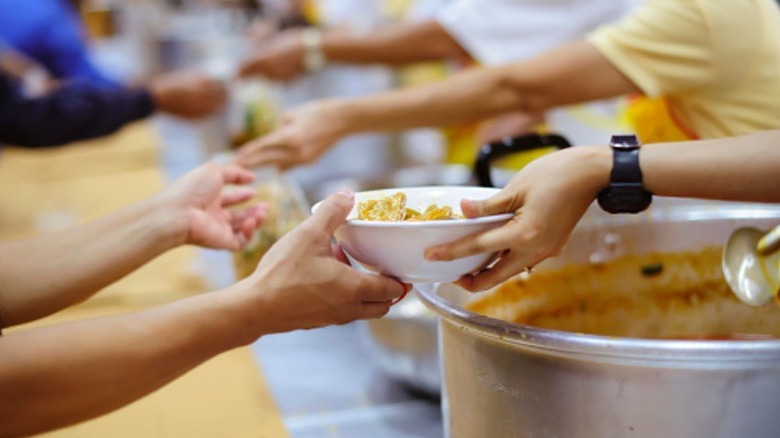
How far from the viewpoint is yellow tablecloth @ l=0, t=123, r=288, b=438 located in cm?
130

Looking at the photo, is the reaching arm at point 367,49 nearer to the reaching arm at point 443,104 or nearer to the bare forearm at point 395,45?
the bare forearm at point 395,45

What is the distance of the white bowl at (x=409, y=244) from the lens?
0.81 metres

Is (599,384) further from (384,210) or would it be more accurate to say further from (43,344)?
(43,344)

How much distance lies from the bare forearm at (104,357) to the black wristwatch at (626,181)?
15.7 inches

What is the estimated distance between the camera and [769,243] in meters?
0.91

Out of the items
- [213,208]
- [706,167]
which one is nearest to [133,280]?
[213,208]

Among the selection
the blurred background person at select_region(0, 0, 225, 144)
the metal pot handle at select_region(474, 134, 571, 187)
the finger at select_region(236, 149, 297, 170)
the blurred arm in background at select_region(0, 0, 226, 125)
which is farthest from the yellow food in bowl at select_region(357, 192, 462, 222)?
the blurred background person at select_region(0, 0, 225, 144)

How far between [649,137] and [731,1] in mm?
270

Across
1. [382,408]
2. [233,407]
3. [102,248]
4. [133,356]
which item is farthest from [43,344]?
[382,408]

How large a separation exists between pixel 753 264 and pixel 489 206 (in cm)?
32

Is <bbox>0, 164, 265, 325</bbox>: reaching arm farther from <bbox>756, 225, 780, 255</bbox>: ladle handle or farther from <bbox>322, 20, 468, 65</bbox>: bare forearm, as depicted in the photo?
<bbox>322, 20, 468, 65</bbox>: bare forearm

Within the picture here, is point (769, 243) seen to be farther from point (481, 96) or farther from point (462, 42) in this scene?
point (462, 42)

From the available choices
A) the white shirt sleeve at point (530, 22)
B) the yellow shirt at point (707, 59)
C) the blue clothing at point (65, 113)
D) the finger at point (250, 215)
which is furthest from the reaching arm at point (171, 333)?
the blue clothing at point (65, 113)

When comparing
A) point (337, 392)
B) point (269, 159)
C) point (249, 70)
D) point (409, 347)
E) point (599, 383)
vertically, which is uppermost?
point (249, 70)
